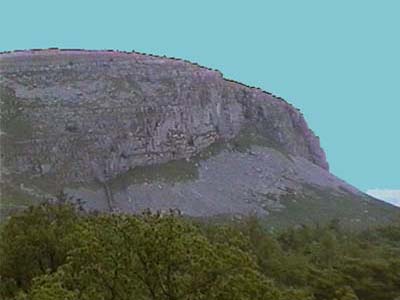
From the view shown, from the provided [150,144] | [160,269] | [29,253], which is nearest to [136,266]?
[160,269]

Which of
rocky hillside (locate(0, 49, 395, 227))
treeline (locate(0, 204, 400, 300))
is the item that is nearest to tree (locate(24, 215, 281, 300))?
treeline (locate(0, 204, 400, 300))

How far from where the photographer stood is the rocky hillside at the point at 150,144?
127938 mm

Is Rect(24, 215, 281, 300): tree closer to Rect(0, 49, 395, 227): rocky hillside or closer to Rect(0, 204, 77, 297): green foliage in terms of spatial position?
Rect(0, 204, 77, 297): green foliage

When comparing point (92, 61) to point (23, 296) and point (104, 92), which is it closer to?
point (104, 92)

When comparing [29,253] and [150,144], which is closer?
[29,253]

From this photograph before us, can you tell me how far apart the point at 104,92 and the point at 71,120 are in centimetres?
924

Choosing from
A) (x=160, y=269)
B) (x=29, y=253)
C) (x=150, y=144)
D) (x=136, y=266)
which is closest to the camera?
(x=160, y=269)

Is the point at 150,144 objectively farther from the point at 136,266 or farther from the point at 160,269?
the point at 160,269

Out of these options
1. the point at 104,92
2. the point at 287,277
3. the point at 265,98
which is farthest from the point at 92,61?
the point at 287,277

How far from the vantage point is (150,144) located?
462 feet

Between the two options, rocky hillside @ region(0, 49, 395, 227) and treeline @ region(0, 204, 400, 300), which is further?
rocky hillside @ region(0, 49, 395, 227)

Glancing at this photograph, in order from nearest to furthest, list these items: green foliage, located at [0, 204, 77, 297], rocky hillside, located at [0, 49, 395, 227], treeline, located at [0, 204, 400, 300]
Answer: treeline, located at [0, 204, 400, 300] < green foliage, located at [0, 204, 77, 297] < rocky hillside, located at [0, 49, 395, 227]

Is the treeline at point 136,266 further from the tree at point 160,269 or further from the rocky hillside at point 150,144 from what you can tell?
the rocky hillside at point 150,144

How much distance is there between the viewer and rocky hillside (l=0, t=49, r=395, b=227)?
420 ft
